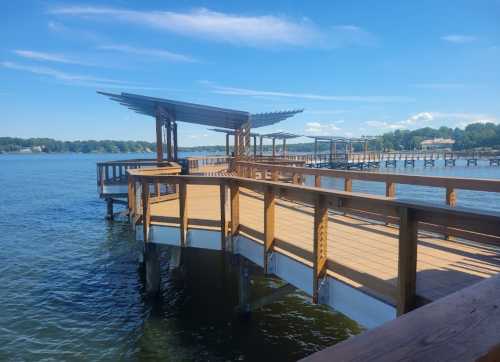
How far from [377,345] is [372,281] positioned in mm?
2938

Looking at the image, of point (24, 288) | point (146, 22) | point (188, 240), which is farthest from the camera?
point (146, 22)

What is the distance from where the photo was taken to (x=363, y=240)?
17.9 feet

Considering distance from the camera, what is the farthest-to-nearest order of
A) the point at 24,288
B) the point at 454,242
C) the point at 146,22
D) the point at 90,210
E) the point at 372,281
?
the point at 90,210 < the point at 146,22 < the point at 24,288 < the point at 454,242 < the point at 372,281

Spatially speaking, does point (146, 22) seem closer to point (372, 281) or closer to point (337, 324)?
point (337, 324)

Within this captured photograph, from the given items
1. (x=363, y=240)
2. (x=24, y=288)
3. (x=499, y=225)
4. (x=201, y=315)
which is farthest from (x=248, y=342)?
(x=24, y=288)

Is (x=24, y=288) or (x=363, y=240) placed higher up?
(x=363, y=240)

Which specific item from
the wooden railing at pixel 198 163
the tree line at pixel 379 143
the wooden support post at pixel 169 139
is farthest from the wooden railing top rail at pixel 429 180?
the tree line at pixel 379 143

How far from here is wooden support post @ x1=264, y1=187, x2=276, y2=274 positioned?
488 centimetres

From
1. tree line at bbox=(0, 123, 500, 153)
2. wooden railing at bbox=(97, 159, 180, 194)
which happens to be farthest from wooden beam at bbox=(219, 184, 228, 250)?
tree line at bbox=(0, 123, 500, 153)

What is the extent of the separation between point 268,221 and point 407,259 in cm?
222

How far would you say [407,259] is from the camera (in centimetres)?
297

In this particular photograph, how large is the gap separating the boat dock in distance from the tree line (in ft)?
247

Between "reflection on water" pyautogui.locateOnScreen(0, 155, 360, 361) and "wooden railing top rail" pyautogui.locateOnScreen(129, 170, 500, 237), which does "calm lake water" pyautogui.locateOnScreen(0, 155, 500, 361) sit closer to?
"reflection on water" pyautogui.locateOnScreen(0, 155, 360, 361)

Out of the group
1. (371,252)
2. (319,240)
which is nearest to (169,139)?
(371,252)
